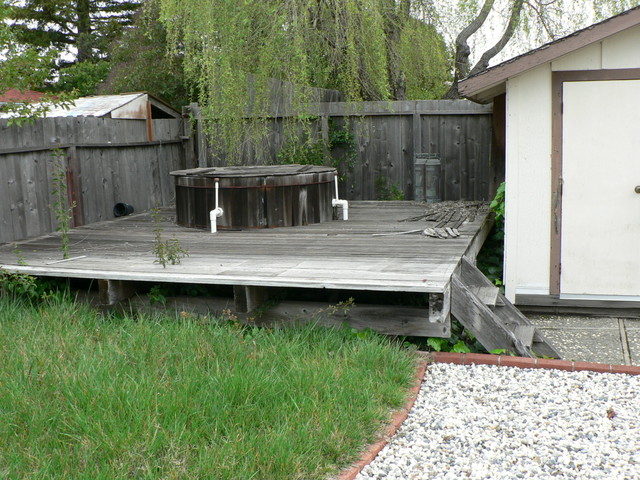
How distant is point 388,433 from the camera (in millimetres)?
3361

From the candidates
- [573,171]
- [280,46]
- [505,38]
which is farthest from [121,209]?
[505,38]

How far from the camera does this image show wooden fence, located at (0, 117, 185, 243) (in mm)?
6777

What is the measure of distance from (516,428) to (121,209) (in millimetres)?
6414

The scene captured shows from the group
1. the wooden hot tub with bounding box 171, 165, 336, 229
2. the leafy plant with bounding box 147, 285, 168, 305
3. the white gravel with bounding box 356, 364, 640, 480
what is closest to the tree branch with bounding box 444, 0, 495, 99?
the wooden hot tub with bounding box 171, 165, 336, 229

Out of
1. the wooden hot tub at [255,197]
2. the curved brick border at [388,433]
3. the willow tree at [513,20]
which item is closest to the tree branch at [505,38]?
the willow tree at [513,20]

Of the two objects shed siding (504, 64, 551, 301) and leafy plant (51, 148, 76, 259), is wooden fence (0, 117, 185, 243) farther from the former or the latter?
shed siding (504, 64, 551, 301)

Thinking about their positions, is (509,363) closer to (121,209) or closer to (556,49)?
(556,49)

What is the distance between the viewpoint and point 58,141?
752cm

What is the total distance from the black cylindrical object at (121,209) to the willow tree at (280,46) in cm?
148

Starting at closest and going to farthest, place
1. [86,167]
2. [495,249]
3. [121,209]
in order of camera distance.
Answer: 1. [495,249]
2. [86,167]
3. [121,209]

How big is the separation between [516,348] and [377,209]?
4.46 meters

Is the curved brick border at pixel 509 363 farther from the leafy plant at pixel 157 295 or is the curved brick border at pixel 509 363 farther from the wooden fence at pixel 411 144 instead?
the wooden fence at pixel 411 144

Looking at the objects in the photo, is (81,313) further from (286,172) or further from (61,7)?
(61,7)

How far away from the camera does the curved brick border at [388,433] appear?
295cm
